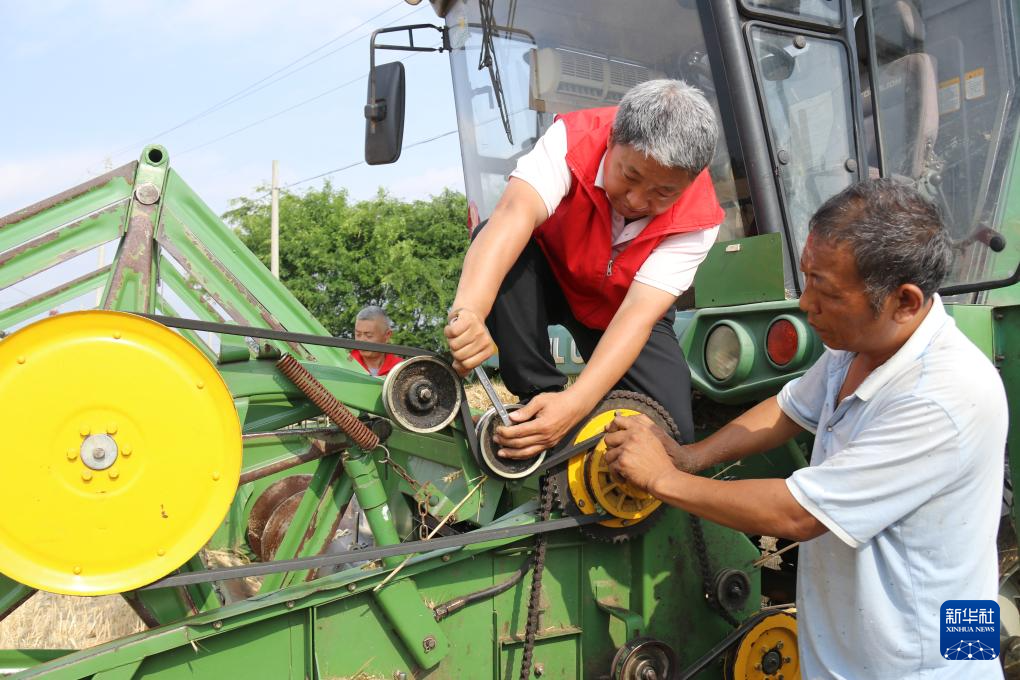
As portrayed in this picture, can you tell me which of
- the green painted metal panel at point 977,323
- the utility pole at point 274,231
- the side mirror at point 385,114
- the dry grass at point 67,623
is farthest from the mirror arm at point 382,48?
the utility pole at point 274,231

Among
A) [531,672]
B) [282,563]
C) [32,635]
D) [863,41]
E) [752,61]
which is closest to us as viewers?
[282,563]

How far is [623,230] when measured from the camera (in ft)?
7.52

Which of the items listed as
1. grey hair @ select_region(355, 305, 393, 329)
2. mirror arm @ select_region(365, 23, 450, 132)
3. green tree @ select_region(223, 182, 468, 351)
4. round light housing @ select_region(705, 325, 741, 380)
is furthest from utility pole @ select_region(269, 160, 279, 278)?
round light housing @ select_region(705, 325, 741, 380)

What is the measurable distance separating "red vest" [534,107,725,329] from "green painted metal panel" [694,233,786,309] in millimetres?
440

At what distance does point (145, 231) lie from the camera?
2.49m

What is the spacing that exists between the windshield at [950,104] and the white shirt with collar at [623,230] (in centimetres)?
113

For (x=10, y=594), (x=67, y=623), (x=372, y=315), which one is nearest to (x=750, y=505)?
(x=10, y=594)

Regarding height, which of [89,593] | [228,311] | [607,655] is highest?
[228,311]

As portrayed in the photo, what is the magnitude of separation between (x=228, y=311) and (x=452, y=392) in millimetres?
917

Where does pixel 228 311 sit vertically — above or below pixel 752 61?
below

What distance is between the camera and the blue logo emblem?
1819mm

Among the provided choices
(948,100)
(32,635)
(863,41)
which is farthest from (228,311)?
(948,100)

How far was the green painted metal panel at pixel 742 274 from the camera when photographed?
266 cm

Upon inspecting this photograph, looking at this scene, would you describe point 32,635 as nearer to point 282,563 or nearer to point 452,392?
point 282,563
